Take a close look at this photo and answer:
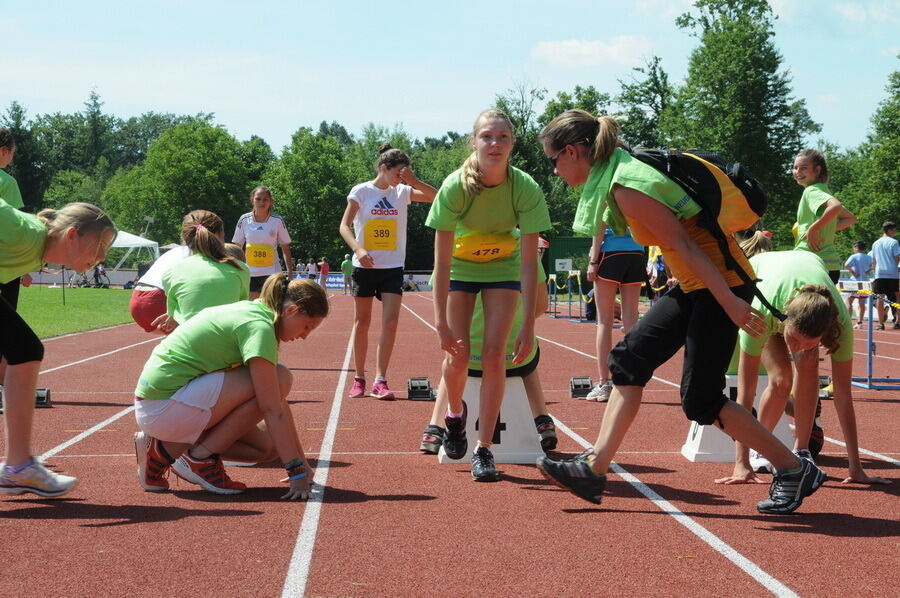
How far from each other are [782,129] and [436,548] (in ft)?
161

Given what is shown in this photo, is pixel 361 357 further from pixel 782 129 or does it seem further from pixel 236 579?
pixel 782 129

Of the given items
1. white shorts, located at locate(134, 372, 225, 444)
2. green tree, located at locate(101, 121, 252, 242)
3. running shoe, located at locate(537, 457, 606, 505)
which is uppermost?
green tree, located at locate(101, 121, 252, 242)

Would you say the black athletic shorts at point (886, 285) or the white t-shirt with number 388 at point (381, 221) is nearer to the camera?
the white t-shirt with number 388 at point (381, 221)

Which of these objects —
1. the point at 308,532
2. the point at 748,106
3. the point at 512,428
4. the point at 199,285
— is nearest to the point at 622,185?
the point at 308,532

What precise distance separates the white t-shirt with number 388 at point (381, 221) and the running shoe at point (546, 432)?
3.12 meters

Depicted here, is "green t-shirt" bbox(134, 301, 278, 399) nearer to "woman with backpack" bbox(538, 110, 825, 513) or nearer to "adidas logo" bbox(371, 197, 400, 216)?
"woman with backpack" bbox(538, 110, 825, 513)

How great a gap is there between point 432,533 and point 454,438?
1546mm

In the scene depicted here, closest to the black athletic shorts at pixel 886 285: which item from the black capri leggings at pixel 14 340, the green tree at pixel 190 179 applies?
the black capri leggings at pixel 14 340

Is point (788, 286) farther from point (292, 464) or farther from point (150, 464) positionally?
point (150, 464)

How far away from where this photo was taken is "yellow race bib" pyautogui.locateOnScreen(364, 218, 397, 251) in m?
9.02

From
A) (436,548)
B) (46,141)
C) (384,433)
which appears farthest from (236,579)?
(46,141)

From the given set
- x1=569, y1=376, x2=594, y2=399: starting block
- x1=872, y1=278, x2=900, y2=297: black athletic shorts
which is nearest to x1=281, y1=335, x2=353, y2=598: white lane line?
x1=569, y1=376, x2=594, y2=399: starting block

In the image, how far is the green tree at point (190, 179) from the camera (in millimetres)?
82062

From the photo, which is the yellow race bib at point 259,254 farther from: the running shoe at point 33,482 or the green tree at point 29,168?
the green tree at point 29,168
